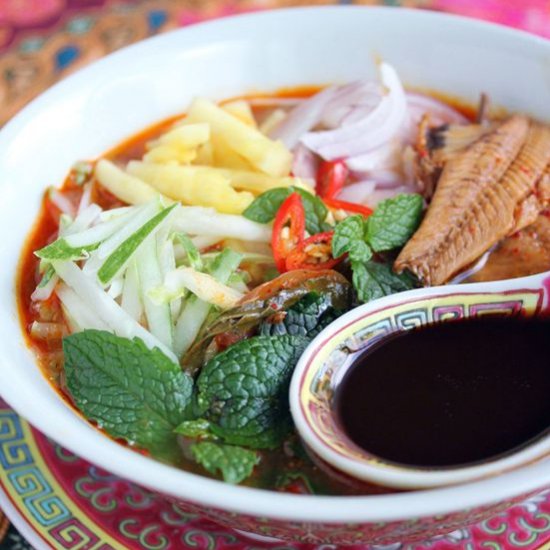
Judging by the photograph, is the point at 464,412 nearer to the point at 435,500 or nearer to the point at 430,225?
the point at 435,500

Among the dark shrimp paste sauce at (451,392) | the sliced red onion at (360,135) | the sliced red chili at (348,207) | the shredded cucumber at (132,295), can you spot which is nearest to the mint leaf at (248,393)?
the dark shrimp paste sauce at (451,392)

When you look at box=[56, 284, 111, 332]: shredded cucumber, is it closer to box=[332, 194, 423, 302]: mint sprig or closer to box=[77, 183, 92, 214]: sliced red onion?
box=[77, 183, 92, 214]: sliced red onion

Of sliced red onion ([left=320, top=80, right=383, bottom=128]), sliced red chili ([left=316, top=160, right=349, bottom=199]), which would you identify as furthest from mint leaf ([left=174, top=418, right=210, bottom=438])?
sliced red onion ([left=320, top=80, right=383, bottom=128])

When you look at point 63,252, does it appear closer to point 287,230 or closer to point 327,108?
point 287,230

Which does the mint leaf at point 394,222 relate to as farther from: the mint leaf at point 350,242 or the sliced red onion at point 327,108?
the sliced red onion at point 327,108

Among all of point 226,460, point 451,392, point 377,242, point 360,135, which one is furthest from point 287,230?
point 226,460

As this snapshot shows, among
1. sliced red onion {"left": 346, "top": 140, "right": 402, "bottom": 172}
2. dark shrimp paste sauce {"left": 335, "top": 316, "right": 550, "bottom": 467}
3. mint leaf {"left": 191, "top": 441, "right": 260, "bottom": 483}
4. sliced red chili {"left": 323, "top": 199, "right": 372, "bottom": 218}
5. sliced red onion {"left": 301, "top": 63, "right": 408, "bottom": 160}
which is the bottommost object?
dark shrimp paste sauce {"left": 335, "top": 316, "right": 550, "bottom": 467}
